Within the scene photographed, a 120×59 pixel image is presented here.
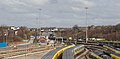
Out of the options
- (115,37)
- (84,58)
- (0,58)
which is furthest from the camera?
(115,37)

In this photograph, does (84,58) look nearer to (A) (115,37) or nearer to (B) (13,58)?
(B) (13,58)

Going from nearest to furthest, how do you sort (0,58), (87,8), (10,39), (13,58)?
(0,58) < (13,58) < (10,39) < (87,8)

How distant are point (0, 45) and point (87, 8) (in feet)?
202

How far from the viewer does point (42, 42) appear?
113 metres

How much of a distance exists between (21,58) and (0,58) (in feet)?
19.8

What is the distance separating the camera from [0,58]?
150 feet

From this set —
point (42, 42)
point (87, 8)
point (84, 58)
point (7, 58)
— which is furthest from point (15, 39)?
point (7, 58)

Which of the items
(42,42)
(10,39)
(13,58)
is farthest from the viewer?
(10,39)

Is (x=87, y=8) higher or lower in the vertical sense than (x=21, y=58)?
higher

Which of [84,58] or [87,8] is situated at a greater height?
[87,8]

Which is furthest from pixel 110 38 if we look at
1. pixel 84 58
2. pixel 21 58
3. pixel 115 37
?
pixel 21 58

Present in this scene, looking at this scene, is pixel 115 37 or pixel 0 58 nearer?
pixel 0 58

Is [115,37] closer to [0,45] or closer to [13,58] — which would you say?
[0,45]

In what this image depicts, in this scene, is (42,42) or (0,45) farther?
(42,42)
